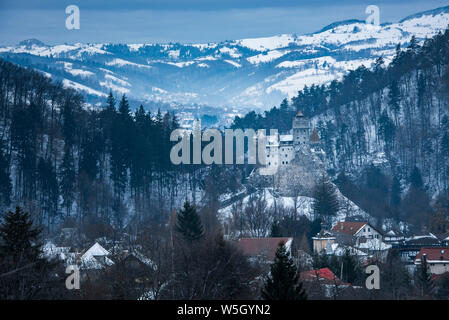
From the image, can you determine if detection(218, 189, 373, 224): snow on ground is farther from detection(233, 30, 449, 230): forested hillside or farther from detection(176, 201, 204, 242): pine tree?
detection(176, 201, 204, 242): pine tree

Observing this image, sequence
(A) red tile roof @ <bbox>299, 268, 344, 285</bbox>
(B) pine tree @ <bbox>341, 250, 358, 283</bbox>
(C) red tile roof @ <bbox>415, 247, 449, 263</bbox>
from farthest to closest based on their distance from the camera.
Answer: (C) red tile roof @ <bbox>415, 247, 449, 263</bbox> < (B) pine tree @ <bbox>341, 250, 358, 283</bbox> < (A) red tile roof @ <bbox>299, 268, 344, 285</bbox>

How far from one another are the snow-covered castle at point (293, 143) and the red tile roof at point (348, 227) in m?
34.1

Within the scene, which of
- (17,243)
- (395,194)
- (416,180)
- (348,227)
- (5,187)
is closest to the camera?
(17,243)

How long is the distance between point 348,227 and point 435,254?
53.0 ft

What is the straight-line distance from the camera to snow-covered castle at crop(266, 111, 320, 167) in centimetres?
11988

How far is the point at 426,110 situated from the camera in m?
121

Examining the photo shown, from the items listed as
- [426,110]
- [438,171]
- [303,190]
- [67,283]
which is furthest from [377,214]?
[67,283]

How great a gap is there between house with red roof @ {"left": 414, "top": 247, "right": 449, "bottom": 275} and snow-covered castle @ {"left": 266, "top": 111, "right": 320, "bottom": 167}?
50383 mm

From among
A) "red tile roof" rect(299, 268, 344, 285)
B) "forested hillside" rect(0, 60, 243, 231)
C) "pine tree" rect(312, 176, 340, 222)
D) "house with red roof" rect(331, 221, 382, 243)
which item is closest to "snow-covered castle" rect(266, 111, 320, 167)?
"forested hillside" rect(0, 60, 243, 231)

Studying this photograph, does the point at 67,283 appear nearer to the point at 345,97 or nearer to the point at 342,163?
the point at 342,163

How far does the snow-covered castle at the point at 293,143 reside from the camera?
393 ft

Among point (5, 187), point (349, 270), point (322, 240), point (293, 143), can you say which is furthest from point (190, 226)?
point (293, 143)

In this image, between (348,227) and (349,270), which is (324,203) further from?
(349,270)

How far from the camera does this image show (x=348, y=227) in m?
79.9
